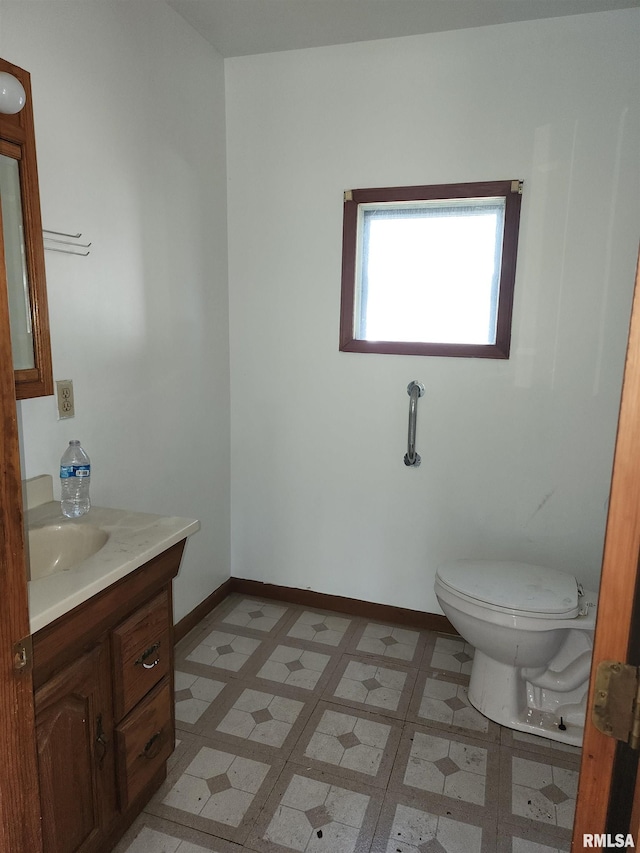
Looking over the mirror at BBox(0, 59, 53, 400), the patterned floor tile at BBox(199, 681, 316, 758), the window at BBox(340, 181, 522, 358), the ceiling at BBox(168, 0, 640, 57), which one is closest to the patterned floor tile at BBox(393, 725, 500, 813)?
the patterned floor tile at BBox(199, 681, 316, 758)

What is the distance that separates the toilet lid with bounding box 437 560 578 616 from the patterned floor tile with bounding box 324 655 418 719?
1.60 ft

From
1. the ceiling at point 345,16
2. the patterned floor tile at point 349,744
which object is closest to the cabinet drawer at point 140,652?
the patterned floor tile at point 349,744

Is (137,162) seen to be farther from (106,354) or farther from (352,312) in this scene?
(352,312)

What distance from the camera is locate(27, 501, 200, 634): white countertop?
42.6 inches

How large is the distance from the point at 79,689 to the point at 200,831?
0.64 meters

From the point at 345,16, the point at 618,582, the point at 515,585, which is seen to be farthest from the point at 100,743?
the point at 345,16

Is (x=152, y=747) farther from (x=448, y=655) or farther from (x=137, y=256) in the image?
(x=137, y=256)

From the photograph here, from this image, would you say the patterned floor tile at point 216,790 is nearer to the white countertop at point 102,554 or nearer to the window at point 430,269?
the white countertop at point 102,554

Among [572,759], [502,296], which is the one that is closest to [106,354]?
[502,296]

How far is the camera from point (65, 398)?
1716 mm

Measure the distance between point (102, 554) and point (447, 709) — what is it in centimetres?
142

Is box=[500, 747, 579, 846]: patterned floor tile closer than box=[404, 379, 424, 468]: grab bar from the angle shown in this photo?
Yes

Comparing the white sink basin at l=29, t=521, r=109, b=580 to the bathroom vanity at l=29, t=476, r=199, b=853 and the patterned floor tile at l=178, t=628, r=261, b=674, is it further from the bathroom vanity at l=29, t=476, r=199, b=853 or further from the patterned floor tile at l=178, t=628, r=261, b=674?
the patterned floor tile at l=178, t=628, r=261, b=674

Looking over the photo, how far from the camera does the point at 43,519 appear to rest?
1500 mm
